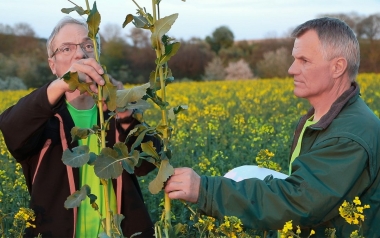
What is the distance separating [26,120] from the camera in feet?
8.05

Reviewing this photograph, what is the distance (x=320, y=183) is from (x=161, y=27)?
0.72 metres

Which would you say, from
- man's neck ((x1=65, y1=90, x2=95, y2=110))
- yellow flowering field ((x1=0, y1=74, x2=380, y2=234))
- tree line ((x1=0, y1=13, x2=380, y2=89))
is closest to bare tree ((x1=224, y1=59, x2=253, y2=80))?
tree line ((x1=0, y1=13, x2=380, y2=89))

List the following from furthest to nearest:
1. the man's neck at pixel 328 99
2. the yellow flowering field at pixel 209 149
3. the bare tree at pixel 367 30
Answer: the bare tree at pixel 367 30 → the yellow flowering field at pixel 209 149 → the man's neck at pixel 328 99

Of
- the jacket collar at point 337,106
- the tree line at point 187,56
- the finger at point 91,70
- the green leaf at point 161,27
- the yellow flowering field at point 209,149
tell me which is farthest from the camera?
the tree line at point 187,56

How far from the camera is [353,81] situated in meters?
2.38

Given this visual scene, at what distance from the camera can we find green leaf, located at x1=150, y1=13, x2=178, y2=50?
182cm

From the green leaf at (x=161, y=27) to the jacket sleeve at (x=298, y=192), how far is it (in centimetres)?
48

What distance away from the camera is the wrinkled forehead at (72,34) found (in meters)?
2.73

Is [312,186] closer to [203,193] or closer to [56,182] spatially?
[203,193]

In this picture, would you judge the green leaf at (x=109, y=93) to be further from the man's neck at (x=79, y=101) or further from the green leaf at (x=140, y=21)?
the man's neck at (x=79, y=101)

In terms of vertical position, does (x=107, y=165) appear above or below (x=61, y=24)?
below

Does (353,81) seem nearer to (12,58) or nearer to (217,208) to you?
(217,208)

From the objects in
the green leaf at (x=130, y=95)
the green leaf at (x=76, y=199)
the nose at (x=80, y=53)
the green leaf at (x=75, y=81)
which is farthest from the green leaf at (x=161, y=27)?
the nose at (x=80, y=53)

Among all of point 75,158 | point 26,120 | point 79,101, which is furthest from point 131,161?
point 79,101
